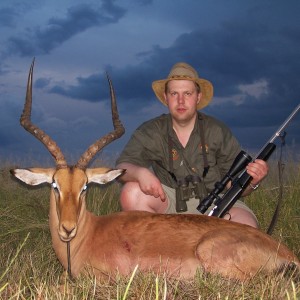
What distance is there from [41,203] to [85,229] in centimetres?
382

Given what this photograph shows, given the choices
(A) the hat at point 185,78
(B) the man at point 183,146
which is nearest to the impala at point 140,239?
(B) the man at point 183,146

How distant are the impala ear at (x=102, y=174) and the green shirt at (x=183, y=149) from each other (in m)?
1.17

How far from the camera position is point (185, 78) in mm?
6711

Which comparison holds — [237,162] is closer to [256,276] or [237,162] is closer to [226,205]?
[226,205]

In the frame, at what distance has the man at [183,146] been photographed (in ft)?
21.9

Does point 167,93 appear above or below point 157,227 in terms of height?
above

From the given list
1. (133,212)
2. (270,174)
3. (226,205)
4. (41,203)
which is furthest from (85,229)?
(270,174)

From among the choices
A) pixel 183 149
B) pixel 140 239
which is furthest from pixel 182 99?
pixel 140 239

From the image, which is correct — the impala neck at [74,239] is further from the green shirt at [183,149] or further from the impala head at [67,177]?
the green shirt at [183,149]

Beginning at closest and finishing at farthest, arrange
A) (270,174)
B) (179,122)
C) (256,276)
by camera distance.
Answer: (256,276)
(179,122)
(270,174)

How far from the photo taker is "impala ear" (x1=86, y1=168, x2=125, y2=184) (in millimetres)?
5445

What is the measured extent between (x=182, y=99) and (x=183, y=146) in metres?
0.61

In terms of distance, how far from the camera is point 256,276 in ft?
15.0

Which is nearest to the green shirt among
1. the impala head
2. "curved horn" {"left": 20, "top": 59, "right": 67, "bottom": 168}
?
the impala head
